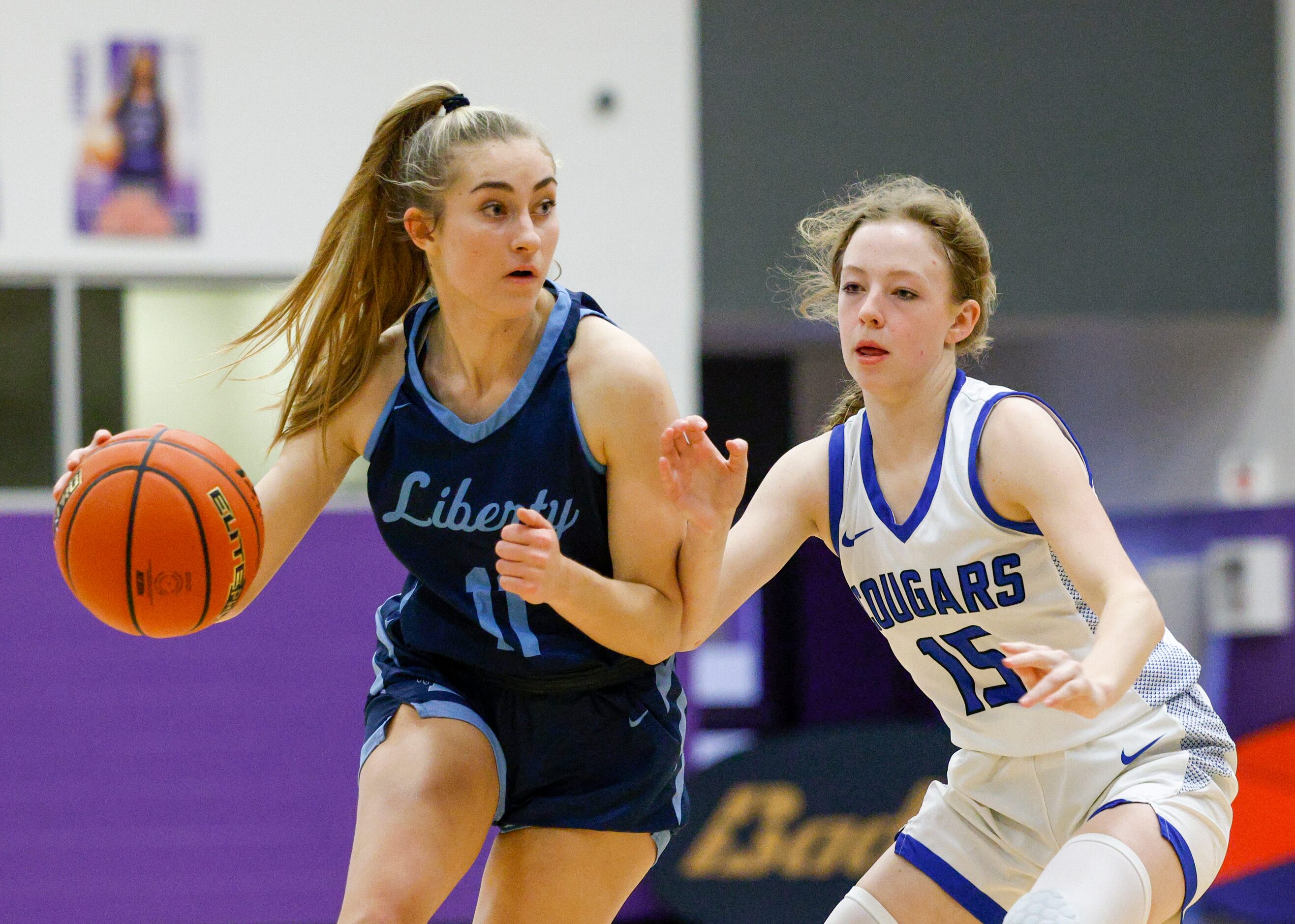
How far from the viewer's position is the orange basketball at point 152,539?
2.31m

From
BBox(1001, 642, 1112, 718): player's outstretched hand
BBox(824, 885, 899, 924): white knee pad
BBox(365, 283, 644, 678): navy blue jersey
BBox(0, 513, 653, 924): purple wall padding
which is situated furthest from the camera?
BBox(0, 513, 653, 924): purple wall padding

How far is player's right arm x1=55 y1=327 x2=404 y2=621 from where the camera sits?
249cm

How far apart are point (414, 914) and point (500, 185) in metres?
1.15

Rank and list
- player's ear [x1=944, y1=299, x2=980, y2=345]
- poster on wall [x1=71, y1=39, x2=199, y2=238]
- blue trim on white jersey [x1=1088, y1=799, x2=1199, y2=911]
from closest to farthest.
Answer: blue trim on white jersey [x1=1088, y1=799, x2=1199, y2=911], player's ear [x1=944, y1=299, x2=980, y2=345], poster on wall [x1=71, y1=39, x2=199, y2=238]

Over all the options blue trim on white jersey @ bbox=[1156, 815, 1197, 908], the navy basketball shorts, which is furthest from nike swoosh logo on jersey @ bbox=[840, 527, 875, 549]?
blue trim on white jersey @ bbox=[1156, 815, 1197, 908]

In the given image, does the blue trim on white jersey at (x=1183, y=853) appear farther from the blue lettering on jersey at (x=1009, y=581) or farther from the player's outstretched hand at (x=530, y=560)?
the player's outstretched hand at (x=530, y=560)

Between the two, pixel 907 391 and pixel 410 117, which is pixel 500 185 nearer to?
pixel 410 117

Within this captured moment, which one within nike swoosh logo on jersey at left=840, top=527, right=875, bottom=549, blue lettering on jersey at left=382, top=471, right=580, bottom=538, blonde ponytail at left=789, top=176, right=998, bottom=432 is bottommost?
nike swoosh logo on jersey at left=840, top=527, right=875, bottom=549

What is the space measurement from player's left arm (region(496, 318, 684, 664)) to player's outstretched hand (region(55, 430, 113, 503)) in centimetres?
73

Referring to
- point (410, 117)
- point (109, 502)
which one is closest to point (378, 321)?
point (410, 117)

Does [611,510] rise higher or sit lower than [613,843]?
higher

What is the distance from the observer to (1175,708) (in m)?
2.42

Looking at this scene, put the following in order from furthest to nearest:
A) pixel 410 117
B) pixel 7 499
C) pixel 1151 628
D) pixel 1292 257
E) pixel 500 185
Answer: pixel 1292 257 → pixel 7 499 → pixel 410 117 → pixel 500 185 → pixel 1151 628

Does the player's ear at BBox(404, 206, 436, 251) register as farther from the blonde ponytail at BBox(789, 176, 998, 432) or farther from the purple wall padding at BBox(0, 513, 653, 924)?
the purple wall padding at BBox(0, 513, 653, 924)
